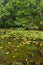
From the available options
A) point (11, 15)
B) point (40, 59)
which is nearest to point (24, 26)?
point (11, 15)

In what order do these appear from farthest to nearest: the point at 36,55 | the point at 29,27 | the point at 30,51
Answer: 1. the point at 29,27
2. the point at 30,51
3. the point at 36,55

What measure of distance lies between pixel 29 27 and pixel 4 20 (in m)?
4.14

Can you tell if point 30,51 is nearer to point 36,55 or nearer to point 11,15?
point 36,55

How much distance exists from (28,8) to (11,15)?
277 cm

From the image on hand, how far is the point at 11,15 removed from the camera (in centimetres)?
3341

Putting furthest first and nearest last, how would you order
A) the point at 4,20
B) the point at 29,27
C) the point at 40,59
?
the point at 4,20
the point at 29,27
the point at 40,59

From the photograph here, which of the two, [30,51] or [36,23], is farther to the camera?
[36,23]

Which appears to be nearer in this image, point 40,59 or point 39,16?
point 40,59

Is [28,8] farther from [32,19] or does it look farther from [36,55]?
[36,55]

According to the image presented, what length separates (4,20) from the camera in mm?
33156

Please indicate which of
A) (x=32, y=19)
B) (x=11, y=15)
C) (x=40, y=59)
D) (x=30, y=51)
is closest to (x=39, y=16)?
(x=32, y=19)

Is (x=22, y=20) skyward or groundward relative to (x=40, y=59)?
groundward

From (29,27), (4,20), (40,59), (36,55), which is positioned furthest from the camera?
(4,20)

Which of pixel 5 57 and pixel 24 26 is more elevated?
pixel 5 57
